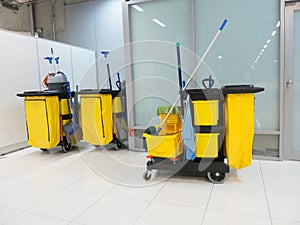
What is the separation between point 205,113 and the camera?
2.28 metres

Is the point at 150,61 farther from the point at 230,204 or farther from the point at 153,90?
the point at 230,204

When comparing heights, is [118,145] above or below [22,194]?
above

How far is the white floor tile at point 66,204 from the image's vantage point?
1.88m

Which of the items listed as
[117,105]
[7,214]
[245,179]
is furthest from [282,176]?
[7,214]

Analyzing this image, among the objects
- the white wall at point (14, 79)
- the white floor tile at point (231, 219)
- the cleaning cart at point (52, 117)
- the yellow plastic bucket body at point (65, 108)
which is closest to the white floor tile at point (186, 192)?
the white floor tile at point (231, 219)

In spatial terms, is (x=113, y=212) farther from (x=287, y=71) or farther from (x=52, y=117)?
(x=287, y=71)

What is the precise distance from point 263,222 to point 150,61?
2.47 metres

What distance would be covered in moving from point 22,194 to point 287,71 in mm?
→ 3171

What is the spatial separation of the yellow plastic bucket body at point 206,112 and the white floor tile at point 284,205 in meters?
0.80

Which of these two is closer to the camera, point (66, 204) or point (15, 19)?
point (66, 204)

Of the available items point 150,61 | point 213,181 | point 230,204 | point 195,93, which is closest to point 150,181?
point 213,181

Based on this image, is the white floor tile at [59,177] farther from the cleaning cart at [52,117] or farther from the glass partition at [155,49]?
→ the glass partition at [155,49]

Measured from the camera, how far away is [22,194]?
7.36 feet

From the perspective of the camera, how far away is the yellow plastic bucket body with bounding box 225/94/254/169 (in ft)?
7.32
